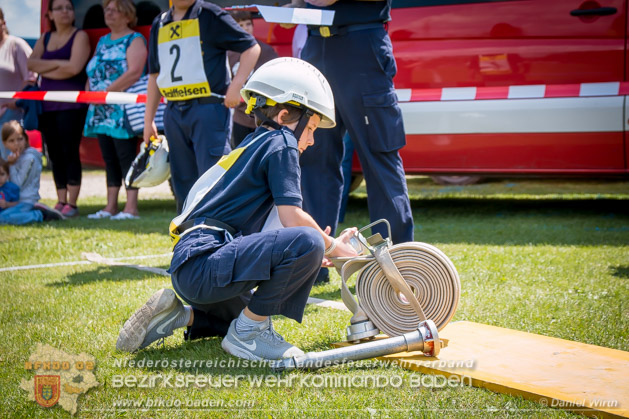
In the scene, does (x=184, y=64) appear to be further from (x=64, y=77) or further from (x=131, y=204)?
(x=64, y=77)

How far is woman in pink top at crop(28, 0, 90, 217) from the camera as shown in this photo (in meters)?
8.23

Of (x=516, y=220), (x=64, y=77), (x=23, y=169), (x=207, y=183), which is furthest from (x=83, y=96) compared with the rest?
(x=207, y=183)

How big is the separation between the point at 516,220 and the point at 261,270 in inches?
196

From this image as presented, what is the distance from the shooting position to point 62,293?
14.3 ft

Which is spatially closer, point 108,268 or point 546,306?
point 546,306

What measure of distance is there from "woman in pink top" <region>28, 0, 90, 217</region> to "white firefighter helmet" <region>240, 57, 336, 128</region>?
5612 mm

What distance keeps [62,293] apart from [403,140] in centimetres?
221

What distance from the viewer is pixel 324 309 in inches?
153

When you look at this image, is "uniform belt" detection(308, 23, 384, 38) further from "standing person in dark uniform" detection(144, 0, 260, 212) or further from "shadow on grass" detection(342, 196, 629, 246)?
"shadow on grass" detection(342, 196, 629, 246)

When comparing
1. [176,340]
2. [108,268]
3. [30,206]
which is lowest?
[30,206]

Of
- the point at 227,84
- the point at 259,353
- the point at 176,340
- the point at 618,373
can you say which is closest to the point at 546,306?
the point at 618,373

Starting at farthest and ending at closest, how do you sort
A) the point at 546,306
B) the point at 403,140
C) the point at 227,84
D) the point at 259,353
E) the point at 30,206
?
the point at 30,206
the point at 227,84
the point at 403,140
the point at 546,306
the point at 259,353

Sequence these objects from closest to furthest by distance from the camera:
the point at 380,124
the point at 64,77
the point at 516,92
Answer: the point at 380,124 < the point at 516,92 < the point at 64,77

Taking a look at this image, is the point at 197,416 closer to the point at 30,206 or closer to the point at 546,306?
the point at 546,306
